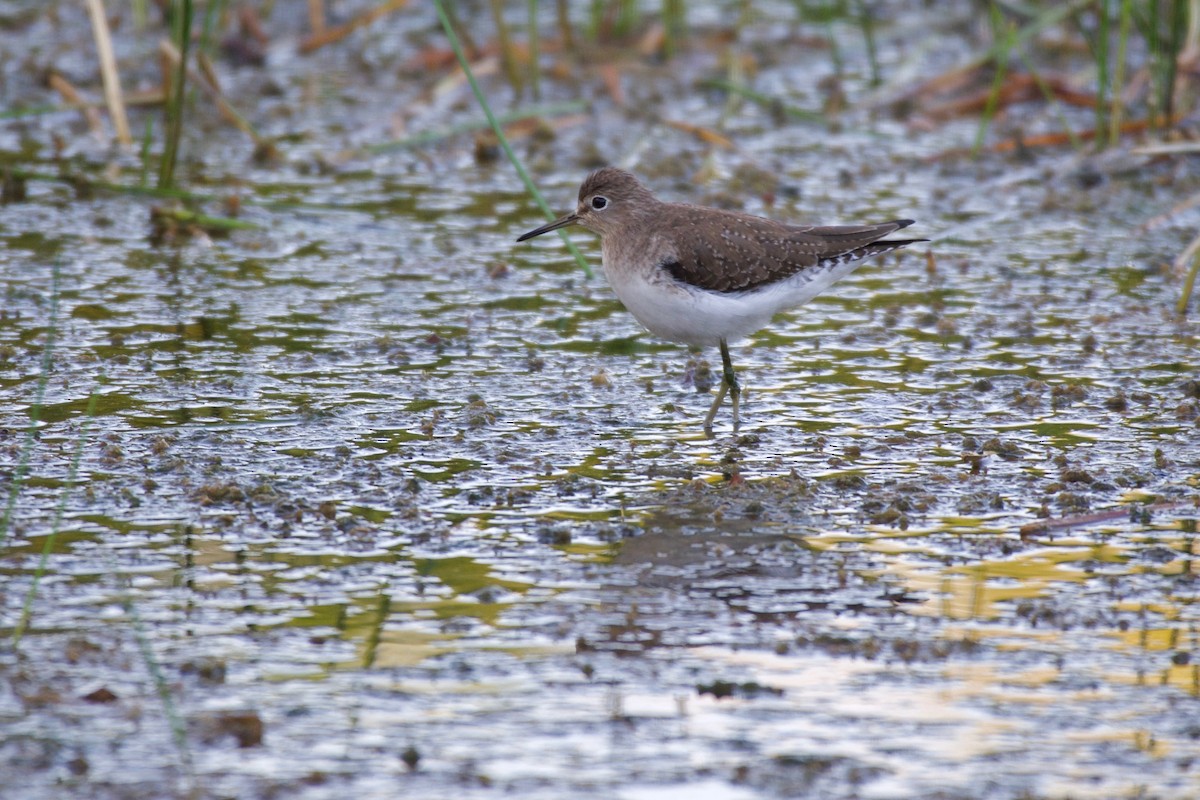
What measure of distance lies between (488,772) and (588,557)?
1.50 metres

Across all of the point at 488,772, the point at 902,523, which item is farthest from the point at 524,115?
the point at 488,772

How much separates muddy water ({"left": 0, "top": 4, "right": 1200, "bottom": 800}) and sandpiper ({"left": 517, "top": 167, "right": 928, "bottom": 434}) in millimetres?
499

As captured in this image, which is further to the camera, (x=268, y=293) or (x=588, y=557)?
(x=268, y=293)

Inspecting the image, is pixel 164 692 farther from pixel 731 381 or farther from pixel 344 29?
pixel 344 29

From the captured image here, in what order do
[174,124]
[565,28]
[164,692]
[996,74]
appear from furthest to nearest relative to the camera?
1. [565,28]
2. [996,74]
3. [174,124]
4. [164,692]

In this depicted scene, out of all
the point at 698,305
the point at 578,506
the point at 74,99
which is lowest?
the point at 578,506

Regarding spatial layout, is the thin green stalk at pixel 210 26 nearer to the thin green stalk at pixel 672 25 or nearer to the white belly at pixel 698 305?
the thin green stalk at pixel 672 25

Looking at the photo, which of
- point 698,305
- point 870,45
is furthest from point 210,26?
point 698,305

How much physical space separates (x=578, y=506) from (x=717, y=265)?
5.02ft

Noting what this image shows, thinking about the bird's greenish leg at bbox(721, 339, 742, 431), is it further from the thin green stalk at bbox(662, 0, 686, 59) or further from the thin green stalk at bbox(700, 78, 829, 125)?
the thin green stalk at bbox(662, 0, 686, 59)

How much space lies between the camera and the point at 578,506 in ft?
19.6

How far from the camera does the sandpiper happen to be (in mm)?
6855

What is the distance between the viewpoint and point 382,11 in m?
12.7

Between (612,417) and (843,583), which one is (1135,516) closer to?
(843,583)
